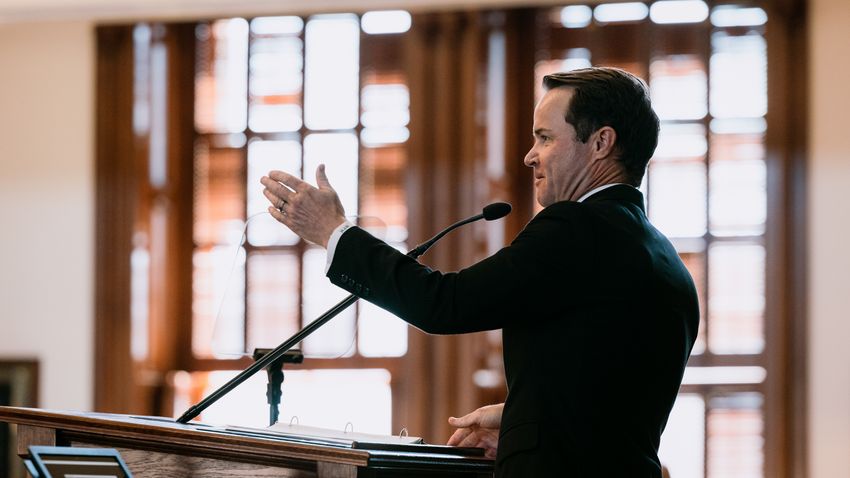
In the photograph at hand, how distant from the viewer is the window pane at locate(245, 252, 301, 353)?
18.7ft

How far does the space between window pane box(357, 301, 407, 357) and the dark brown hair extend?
3.47 metres

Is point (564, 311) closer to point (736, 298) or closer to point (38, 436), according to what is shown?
point (38, 436)

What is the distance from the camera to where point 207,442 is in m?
2.05

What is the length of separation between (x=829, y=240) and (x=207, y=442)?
388cm

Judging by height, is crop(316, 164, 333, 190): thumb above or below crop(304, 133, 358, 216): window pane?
below

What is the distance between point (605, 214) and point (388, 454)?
0.57 meters

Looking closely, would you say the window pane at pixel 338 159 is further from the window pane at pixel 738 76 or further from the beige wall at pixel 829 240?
the beige wall at pixel 829 240

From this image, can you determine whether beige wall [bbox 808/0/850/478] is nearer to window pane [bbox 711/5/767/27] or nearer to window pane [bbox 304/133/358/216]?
window pane [bbox 711/5/767/27]

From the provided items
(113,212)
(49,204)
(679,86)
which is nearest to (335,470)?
(679,86)

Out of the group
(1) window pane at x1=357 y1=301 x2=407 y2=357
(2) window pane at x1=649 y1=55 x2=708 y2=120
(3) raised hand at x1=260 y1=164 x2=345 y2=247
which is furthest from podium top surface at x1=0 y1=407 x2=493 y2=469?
(2) window pane at x1=649 y1=55 x2=708 y2=120

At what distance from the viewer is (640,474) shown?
6.30ft

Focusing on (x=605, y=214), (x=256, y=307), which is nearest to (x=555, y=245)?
(x=605, y=214)

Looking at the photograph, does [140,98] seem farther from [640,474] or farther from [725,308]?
[640,474]

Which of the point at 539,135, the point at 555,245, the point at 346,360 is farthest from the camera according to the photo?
the point at 346,360
